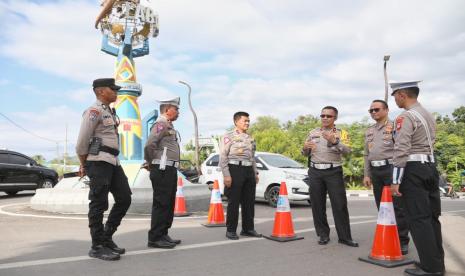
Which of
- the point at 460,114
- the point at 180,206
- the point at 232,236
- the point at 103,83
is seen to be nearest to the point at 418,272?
the point at 232,236

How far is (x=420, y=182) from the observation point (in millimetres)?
4031

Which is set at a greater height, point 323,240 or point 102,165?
point 102,165

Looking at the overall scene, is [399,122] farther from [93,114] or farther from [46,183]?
[46,183]

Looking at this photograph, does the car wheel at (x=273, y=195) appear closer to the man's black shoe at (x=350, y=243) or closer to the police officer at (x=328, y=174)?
the police officer at (x=328, y=174)

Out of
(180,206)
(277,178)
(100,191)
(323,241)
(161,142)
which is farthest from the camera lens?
(277,178)

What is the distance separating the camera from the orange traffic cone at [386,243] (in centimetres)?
465

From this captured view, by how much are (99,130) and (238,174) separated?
2292 mm

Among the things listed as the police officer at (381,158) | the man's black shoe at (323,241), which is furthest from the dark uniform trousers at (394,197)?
the man's black shoe at (323,241)

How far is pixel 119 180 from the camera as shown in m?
4.96

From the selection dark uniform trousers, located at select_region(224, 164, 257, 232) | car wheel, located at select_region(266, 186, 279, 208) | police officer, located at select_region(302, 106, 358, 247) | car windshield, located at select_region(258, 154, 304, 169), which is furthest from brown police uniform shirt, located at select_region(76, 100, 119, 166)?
car windshield, located at select_region(258, 154, 304, 169)

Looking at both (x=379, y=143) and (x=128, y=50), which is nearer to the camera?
(x=379, y=143)

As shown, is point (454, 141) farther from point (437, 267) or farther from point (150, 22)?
point (437, 267)

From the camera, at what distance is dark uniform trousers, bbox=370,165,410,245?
5414 millimetres

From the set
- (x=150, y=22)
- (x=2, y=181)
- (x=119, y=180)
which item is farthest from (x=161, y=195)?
(x=150, y=22)
